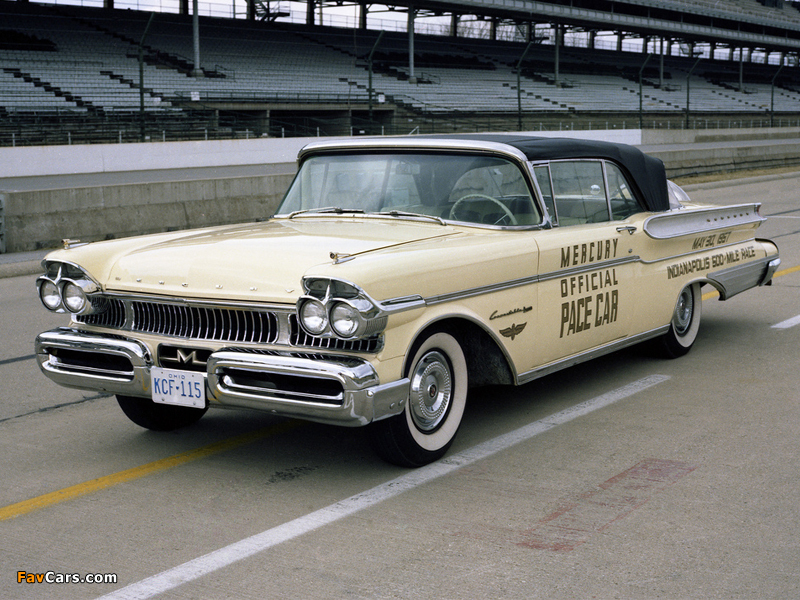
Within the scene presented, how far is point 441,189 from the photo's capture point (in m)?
5.53

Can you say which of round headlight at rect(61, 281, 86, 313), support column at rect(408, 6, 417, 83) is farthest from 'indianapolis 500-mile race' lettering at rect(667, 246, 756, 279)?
support column at rect(408, 6, 417, 83)

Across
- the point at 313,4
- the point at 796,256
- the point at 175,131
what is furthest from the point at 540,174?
the point at 313,4

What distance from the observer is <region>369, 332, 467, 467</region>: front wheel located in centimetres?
454

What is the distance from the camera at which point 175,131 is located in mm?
32531

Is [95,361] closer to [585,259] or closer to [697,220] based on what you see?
[585,259]

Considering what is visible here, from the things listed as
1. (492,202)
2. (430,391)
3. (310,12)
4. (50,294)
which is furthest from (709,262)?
(310,12)

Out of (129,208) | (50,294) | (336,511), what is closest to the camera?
(336,511)

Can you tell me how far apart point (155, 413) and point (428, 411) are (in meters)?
1.66

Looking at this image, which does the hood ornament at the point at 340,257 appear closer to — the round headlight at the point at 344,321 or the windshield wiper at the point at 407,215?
the round headlight at the point at 344,321

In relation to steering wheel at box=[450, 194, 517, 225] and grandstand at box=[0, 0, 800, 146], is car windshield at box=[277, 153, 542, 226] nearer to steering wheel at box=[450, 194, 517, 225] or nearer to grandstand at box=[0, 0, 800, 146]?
steering wheel at box=[450, 194, 517, 225]

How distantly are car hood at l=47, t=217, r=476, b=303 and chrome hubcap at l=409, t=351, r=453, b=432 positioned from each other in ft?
1.93

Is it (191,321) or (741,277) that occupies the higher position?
(191,321)

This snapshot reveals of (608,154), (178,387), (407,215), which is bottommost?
(178,387)

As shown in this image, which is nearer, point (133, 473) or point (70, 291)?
point (133, 473)
